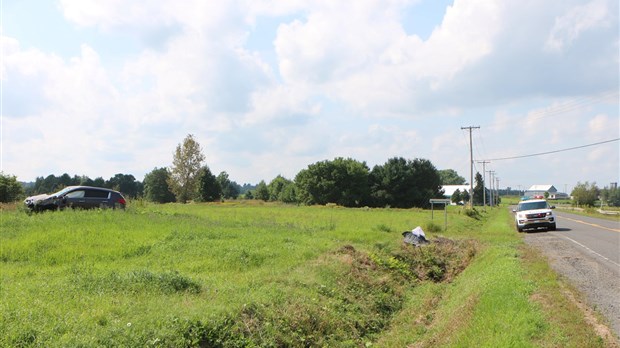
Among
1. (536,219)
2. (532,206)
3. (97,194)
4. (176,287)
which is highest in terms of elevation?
(97,194)

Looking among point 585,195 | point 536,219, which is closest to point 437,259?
point 536,219

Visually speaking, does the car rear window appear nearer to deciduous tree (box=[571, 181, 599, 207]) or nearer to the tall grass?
the tall grass

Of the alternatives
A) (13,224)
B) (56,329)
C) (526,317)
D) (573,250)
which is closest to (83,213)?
(13,224)

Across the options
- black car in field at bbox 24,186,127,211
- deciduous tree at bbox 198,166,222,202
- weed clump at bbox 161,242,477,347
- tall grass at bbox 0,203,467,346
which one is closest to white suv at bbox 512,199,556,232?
weed clump at bbox 161,242,477,347

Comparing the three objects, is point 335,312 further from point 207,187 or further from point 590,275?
point 207,187

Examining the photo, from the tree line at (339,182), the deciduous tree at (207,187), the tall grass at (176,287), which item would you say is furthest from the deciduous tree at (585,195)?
the tall grass at (176,287)

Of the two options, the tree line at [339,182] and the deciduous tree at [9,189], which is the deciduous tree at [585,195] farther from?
the deciduous tree at [9,189]

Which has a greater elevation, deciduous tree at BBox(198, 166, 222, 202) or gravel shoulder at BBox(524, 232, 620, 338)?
deciduous tree at BBox(198, 166, 222, 202)

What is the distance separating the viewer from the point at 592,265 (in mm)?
12875

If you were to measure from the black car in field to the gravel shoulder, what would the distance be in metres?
20.7

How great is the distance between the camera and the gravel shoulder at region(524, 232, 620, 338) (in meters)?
8.27

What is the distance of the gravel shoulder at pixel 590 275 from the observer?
8275mm

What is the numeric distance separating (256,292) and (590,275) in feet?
27.3

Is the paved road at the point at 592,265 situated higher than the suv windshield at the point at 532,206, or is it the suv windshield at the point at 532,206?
the suv windshield at the point at 532,206
